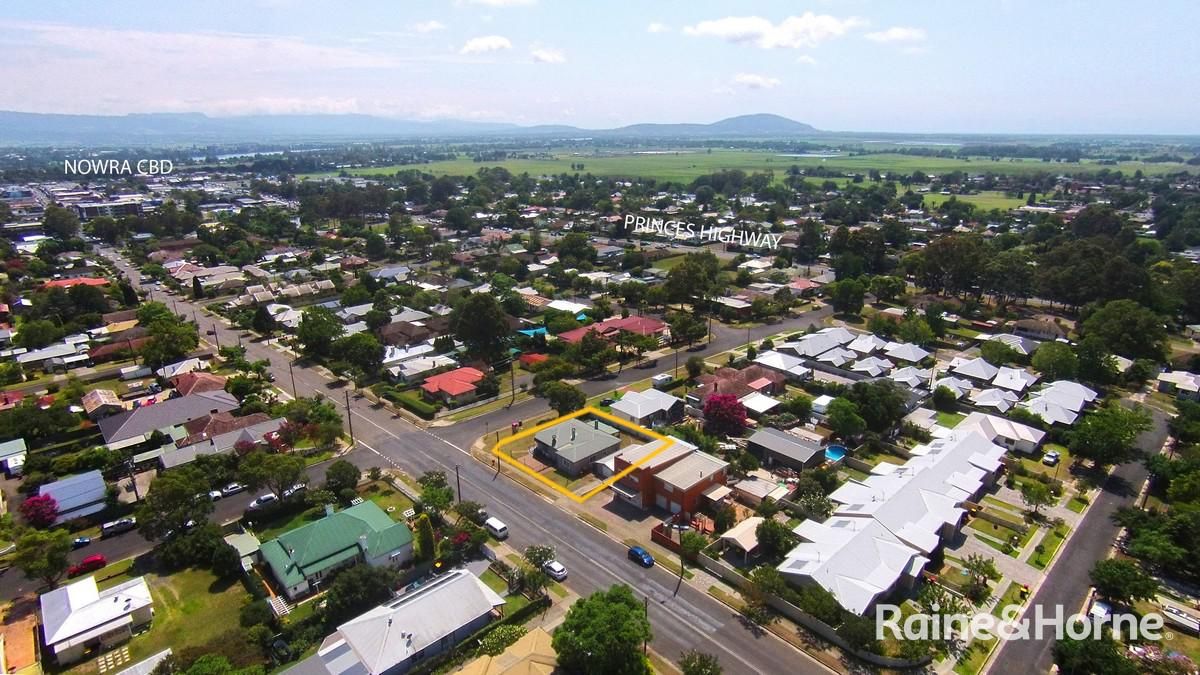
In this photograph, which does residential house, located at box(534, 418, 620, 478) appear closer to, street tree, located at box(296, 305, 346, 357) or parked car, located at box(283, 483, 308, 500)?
parked car, located at box(283, 483, 308, 500)

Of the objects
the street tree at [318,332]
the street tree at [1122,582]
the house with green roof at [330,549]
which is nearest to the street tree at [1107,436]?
the street tree at [1122,582]

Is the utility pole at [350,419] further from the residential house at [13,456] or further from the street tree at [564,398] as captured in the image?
the residential house at [13,456]

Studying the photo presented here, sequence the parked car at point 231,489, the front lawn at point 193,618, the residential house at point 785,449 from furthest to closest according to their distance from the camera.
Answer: the residential house at point 785,449, the parked car at point 231,489, the front lawn at point 193,618

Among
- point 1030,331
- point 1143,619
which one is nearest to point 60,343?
point 1143,619

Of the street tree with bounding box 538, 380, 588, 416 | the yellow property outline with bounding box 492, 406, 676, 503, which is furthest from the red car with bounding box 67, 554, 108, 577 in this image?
the street tree with bounding box 538, 380, 588, 416

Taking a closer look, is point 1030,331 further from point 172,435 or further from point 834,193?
point 834,193

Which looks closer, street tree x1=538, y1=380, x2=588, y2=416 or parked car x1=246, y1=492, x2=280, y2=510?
parked car x1=246, y1=492, x2=280, y2=510

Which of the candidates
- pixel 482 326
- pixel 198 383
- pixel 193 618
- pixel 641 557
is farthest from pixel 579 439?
pixel 198 383
